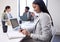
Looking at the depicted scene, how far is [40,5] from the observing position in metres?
1.96

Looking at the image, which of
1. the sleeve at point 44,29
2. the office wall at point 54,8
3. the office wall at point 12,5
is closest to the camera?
the sleeve at point 44,29

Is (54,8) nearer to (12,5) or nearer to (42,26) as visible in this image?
(12,5)

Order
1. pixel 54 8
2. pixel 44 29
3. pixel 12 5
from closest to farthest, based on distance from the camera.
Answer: pixel 44 29, pixel 54 8, pixel 12 5

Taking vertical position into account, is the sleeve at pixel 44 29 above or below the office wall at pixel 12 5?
below

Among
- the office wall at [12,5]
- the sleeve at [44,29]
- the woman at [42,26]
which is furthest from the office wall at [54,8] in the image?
the sleeve at [44,29]

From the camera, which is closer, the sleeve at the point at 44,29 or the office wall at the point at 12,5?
the sleeve at the point at 44,29

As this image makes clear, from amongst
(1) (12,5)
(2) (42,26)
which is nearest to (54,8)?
(1) (12,5)

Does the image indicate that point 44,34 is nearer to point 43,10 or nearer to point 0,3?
point 43,10

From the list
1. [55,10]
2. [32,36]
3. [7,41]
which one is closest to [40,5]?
[32,36]

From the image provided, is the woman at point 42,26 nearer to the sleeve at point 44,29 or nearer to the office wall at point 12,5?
the sleeve at point 44,29

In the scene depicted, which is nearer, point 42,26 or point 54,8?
point 42,26

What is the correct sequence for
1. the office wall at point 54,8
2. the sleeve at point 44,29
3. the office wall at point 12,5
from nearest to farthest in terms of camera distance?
the sleeve at point 44,29, the office wall at point 54,8, the office wall at point 12,5

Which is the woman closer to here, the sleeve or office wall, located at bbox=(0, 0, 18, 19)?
the sleeve

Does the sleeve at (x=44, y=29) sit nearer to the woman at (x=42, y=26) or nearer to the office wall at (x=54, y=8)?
the woman at (x=42, y=26)
